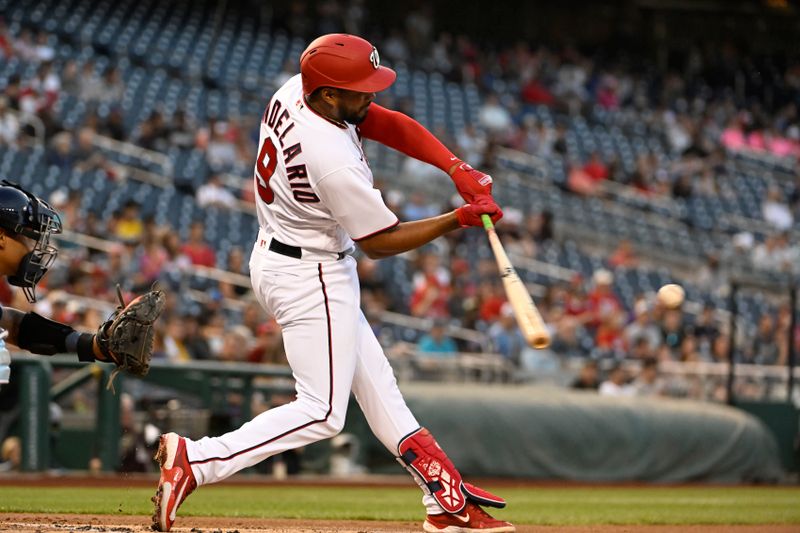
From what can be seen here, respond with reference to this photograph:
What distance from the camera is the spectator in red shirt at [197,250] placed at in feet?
40.0

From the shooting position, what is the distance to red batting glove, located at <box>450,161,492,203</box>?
4.59 metres

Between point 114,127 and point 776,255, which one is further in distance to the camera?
point 776,255

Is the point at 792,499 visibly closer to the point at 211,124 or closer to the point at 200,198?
the point at 200,198

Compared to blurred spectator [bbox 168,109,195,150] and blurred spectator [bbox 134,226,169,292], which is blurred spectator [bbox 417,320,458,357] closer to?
blurred spectator [bbox 134,226,169,292]

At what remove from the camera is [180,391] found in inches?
372

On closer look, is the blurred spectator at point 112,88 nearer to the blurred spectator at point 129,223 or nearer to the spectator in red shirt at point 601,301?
the blurred spectator at point 129,223

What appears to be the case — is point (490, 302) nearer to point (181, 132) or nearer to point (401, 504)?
point (181, 132)

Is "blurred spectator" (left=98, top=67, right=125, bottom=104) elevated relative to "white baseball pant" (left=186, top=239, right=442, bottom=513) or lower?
elevated

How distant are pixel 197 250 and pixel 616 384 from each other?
13.9 ft

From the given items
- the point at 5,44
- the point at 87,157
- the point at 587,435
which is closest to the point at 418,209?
the point at 87,157

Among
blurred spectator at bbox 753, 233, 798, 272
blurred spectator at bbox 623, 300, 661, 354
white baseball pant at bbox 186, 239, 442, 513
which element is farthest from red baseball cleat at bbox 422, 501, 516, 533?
blurred spectator at bbox 753, 233, 798, 272

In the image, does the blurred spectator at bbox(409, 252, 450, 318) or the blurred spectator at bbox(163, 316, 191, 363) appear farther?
the blurred spectator at bbox(409, 252, 450, 318)

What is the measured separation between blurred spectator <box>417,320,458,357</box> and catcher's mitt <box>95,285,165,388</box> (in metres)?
6.75

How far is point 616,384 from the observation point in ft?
38.7
